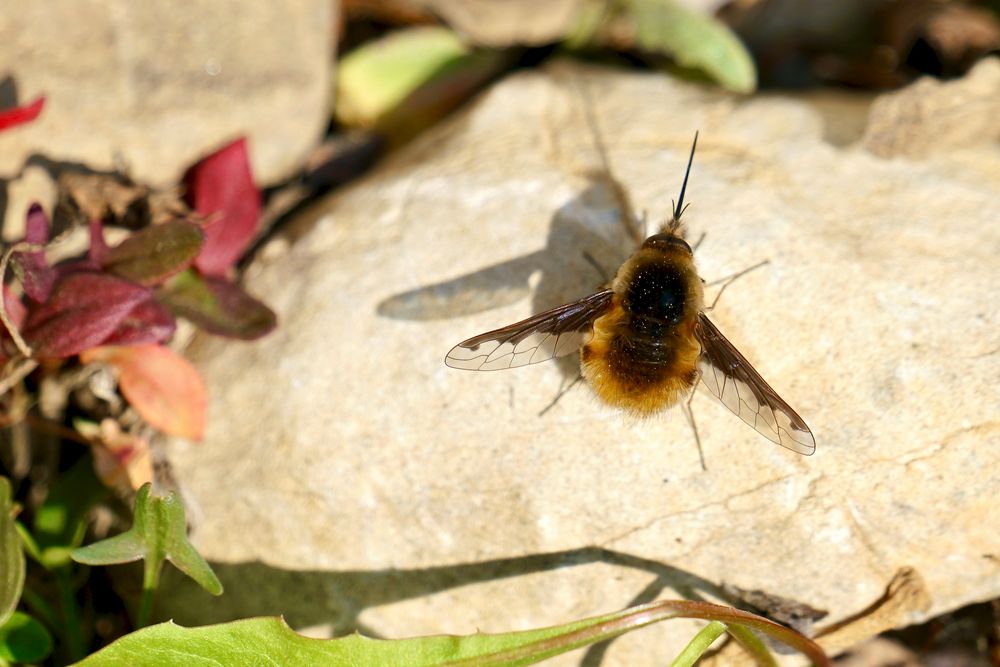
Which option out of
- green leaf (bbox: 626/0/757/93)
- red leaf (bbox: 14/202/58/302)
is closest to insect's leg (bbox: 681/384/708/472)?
green leaf (bbox: 626/0/757/93)

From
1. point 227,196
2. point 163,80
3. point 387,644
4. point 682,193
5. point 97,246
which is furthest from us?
point 163,80

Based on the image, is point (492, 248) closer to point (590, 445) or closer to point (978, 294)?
point (590, 445)

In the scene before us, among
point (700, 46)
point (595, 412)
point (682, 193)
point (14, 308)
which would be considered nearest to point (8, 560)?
point (14, 308)

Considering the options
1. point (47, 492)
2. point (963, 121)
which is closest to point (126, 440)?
point (47, 492)

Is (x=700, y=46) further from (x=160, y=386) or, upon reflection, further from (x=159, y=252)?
(x=160, y=386)

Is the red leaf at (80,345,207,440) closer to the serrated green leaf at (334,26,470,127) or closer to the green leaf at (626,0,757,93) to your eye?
the serrated green leaf at (334,26,470,127)

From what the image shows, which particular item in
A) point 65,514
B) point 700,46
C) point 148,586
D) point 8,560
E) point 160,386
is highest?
point 700,46
